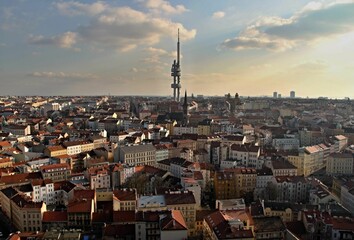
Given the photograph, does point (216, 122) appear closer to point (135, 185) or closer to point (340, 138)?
point (340, 138)

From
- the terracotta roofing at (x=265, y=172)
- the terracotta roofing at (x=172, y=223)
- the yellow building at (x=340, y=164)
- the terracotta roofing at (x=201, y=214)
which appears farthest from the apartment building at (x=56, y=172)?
the yellow building at (x=340, y=164)

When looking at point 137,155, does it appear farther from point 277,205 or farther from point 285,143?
point 285,143

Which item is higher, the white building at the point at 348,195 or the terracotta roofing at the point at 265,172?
the terracotta roofing at the point at 265,172

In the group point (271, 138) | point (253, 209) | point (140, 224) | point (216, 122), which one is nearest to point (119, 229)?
point (140, 224)

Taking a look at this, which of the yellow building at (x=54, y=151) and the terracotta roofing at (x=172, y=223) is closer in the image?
the terracotta roofing at (x=172, y=223)

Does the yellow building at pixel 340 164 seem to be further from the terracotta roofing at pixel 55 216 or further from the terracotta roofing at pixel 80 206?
the terracotta roofing at pixel 55 216

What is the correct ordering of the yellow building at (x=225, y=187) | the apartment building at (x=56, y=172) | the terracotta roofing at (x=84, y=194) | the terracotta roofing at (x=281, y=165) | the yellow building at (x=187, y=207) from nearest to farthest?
the yellow building at (x=187, y=207)
the terracotta roofing at (x=84, y=194)
the yellow building at (x=225, y=187)
the apartment building at (x=56, y=172)
the terracotta roofing at (x=281, y=165)

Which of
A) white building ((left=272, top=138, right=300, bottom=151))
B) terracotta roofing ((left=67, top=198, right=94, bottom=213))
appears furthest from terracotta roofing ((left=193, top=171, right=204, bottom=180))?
white building ((left=272, top=138, right=300, bottom=151))

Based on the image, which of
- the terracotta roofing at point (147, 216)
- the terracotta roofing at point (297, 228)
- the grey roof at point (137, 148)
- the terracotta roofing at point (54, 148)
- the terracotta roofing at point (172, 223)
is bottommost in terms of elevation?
the terracotta roofing at point (297, 228)
